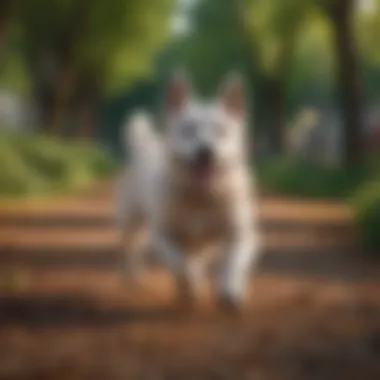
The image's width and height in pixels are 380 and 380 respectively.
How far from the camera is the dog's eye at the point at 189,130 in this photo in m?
1.40

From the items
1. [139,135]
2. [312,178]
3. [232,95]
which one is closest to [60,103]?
[139,135]

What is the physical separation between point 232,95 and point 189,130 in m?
0.08

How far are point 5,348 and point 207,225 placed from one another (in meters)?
0.35

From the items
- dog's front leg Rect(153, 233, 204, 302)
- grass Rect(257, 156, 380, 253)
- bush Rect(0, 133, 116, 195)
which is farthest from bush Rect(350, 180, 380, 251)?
bush Rect(0, 133, 116, 195)

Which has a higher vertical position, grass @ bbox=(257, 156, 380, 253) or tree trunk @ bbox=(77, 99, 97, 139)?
tree trunk @ bbox=(77, 99, 97, 139)

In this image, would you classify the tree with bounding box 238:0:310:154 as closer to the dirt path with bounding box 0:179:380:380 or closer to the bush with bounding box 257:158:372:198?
the bush with bounding box 257:158:372:198

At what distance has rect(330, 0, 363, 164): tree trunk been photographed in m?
1.45

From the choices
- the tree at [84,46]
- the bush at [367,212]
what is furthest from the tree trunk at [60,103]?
the bush at [367,212]

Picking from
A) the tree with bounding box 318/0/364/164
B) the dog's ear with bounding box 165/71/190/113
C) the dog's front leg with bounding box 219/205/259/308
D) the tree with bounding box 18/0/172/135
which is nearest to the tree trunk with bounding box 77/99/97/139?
the tree with bounding box 18/0/172/135

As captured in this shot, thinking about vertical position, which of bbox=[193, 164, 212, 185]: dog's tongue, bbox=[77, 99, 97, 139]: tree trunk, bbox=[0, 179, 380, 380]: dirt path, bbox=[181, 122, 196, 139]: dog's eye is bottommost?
bbox=[0, 179, 380, 380]: dirt path

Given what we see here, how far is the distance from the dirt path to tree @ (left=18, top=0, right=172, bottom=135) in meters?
0.16

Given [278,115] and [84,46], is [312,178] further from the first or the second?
[84,46]

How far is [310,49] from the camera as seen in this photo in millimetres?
1467

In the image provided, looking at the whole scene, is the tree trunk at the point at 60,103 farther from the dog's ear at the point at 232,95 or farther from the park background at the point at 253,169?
the dog's ear at the point at 232,95
